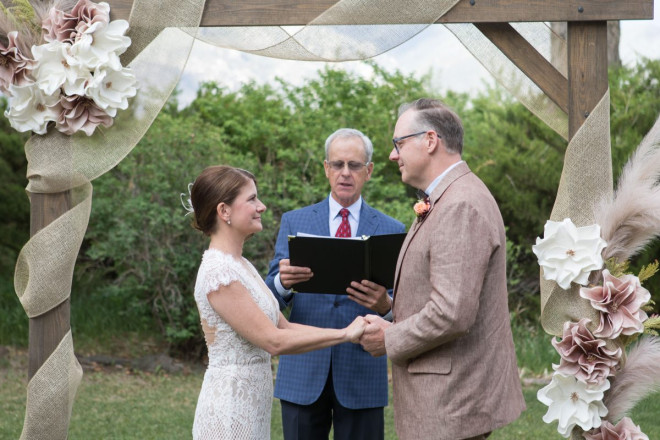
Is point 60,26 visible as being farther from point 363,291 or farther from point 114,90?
point 363,291

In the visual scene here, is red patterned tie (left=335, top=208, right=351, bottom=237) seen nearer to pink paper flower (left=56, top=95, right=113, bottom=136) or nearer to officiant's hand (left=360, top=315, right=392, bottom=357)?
officiant's hand (left=360, top=315, right=392, bottom=357)

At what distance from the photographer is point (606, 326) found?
12.3 feet

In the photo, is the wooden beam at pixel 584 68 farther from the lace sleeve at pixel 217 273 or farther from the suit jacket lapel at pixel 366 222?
the lace sleeve at pixel 217 273

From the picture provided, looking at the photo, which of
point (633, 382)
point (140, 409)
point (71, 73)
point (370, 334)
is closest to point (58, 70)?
point (71, 73)

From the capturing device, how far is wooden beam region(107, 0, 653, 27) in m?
3.82

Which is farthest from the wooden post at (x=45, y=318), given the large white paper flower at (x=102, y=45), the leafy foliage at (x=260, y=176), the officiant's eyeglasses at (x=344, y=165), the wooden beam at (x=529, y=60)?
the leafy foliage at (x=260, y=176)

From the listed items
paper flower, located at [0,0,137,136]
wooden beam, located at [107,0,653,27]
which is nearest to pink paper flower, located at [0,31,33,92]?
paper flower, located at [0,0,137,136]

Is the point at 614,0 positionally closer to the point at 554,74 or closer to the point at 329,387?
the point at 554,74

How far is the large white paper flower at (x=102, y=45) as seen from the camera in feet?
12.2

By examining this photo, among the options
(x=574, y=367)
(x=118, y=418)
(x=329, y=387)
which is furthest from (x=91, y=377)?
(x=574, y=367)

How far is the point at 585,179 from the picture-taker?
3.84 metres

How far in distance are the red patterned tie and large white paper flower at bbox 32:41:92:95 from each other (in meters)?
1.35

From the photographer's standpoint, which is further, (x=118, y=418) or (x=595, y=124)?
(x=118, y=418)

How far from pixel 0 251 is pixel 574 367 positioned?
871cm
